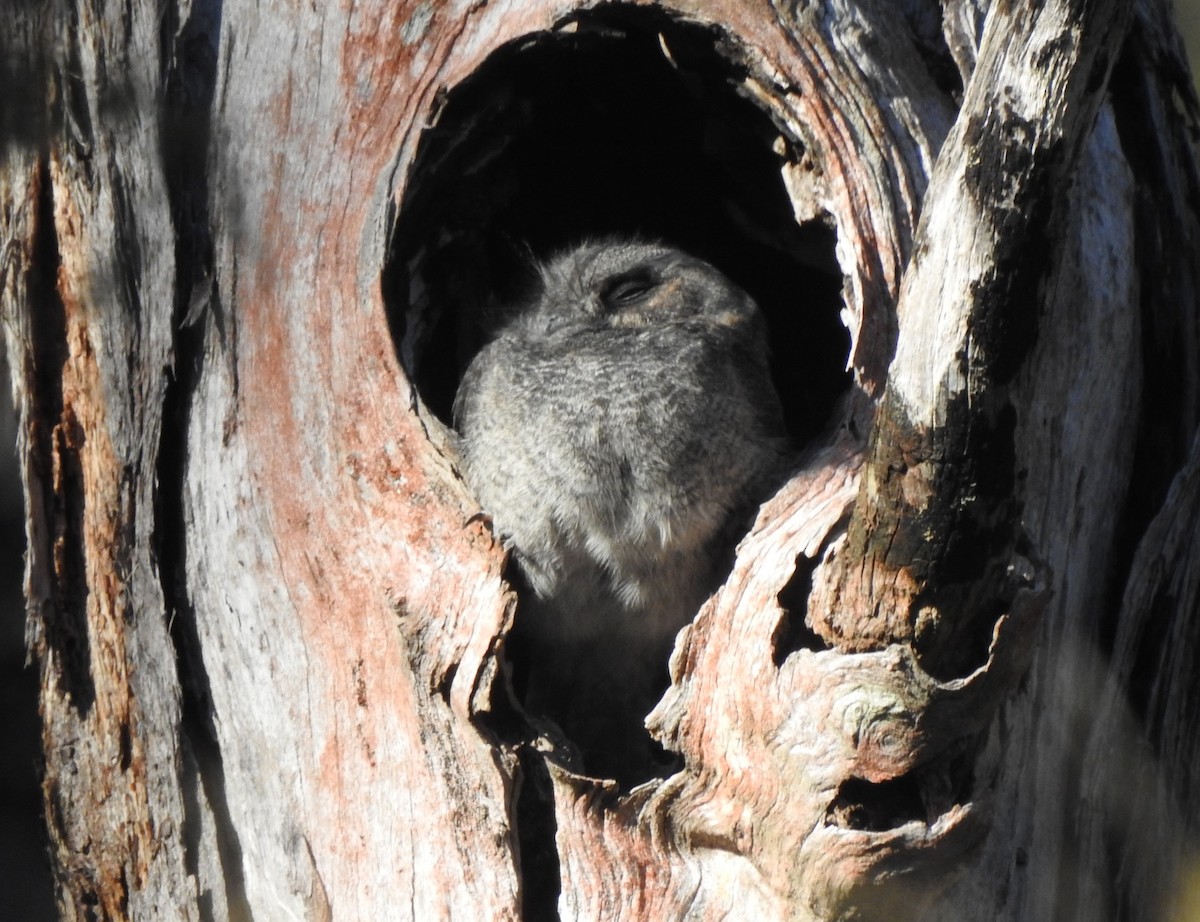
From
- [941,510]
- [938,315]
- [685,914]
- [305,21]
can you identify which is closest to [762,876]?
[685,914]

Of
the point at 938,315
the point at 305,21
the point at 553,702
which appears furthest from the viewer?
the point at 553,702

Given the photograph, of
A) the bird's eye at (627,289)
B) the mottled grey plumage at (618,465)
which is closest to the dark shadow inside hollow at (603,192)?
the mottled grey plumage at (618,465)

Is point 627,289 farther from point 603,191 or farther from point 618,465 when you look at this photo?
point 603,191

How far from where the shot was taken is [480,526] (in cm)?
262

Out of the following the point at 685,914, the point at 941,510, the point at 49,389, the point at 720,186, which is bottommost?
the point at 685,914

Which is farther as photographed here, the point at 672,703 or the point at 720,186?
the point at 720,186

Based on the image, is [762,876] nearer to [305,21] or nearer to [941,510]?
[941,510]

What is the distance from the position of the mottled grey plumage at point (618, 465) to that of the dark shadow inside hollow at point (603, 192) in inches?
6.2

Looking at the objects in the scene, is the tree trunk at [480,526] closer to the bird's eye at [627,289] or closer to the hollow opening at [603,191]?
the hollow opening at [603,191]

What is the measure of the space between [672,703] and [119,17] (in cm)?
195

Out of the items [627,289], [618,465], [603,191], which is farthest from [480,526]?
[603,191]

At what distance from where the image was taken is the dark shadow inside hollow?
9.52 feet

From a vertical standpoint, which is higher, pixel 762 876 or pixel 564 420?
pixel 564 420

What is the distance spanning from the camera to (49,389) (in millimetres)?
3115
